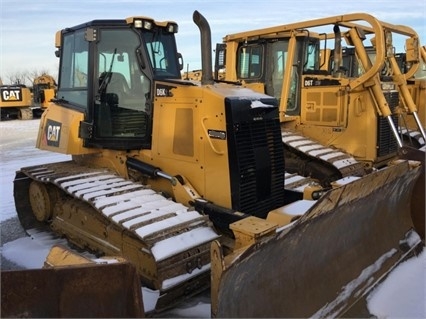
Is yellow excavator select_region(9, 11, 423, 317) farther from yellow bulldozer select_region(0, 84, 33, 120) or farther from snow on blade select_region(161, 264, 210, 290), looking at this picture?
yellow bulldozer select_region(0, 84, 33, 120)

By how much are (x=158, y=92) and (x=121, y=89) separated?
483 millimetres

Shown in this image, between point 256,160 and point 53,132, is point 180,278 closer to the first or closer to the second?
point 256,160

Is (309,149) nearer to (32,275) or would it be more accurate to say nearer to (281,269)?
(281,269)

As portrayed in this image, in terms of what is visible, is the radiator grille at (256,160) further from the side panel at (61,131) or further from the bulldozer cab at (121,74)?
the side panel at (61,131)

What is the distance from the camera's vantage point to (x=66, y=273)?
2646 mm

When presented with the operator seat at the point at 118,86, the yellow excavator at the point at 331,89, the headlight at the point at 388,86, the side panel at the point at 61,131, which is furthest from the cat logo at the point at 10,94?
the operator seat at the point at 118,86

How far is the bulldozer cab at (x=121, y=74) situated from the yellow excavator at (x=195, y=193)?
13 millimetres

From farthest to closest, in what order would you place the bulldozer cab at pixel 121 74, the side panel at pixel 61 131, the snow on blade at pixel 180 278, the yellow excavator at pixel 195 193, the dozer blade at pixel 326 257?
the side panel at pixel 61 131, the bulldozer cab at pixel 121 74, the snow on blade at pixel 180 278, the yellow excavator at pixel 195 193, the dozer blade at pixel 326 257

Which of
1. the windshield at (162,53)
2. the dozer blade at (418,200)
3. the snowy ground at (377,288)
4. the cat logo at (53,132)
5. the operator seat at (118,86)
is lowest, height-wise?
the snowy ground at (377,288)

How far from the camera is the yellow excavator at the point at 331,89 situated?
704 cm

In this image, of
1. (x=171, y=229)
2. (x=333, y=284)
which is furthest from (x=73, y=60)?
(x=333, y=284)

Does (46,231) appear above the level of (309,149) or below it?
below

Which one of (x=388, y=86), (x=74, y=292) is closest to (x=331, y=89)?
(x=388, y=86)

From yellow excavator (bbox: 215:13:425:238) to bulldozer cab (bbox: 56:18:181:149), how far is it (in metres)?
2.94
